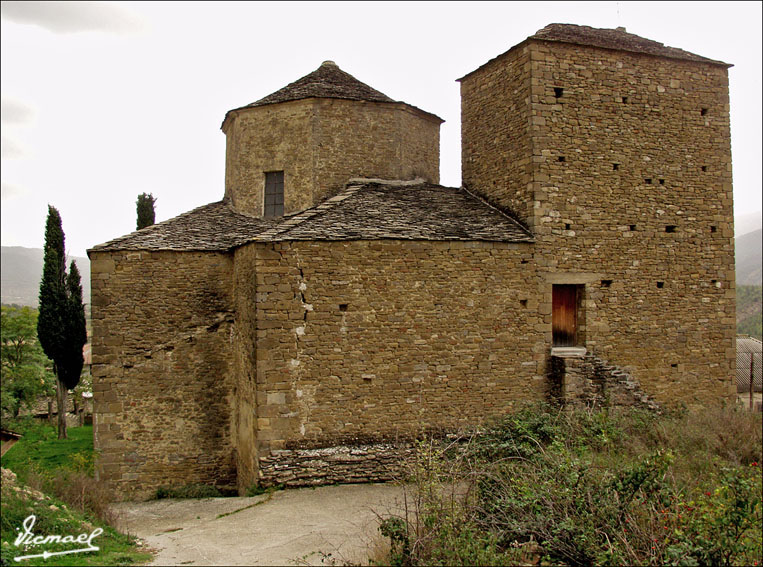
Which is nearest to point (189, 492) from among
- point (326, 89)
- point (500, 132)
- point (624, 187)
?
point (326, 89)

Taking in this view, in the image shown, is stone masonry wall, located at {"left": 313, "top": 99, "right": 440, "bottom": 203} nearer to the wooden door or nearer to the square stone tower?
the square stone tower

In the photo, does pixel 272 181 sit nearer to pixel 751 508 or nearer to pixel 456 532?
pixel 456 532

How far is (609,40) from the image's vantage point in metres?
12.4

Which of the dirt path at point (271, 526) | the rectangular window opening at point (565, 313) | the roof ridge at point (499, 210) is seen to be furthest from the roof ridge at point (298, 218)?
the rectangular window opening at point (565, 313)

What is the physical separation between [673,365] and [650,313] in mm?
1161

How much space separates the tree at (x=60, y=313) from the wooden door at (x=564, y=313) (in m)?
15.3

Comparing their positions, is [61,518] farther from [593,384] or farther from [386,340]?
[593,384]

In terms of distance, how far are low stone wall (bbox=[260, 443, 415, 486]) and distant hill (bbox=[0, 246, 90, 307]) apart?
10226 centimetres

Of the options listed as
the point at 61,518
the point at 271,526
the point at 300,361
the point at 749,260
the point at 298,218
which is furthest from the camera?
the point at 749,260

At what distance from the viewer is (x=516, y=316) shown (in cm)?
1122

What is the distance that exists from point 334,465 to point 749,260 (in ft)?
352

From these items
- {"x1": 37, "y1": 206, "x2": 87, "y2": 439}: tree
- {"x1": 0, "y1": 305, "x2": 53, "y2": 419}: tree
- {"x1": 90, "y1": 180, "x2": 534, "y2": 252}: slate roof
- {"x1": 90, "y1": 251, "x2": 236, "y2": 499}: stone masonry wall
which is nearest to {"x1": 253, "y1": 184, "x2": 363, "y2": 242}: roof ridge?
{"x1": 90, "y1": 180, "x2": 534, "y2": 252}: slate roof

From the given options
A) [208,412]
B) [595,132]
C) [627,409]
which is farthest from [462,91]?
[208,412]

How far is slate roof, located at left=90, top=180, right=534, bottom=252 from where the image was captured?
421 inches
